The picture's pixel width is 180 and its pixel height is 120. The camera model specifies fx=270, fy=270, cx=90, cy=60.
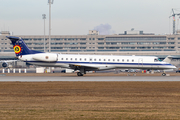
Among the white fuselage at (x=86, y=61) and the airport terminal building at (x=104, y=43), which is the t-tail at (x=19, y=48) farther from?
the airport terminal building at (x=104, y=43)

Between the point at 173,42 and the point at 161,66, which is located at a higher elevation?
the point at 173,42

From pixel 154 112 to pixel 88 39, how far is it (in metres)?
147

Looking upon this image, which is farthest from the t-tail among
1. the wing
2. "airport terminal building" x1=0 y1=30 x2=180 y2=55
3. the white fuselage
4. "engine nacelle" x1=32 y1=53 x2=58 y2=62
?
"airport terminal building" x1=0 y1=30 x2=180 y2=55

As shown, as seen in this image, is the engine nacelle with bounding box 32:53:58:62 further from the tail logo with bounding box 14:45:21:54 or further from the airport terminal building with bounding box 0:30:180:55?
the airport terminal building with bounding box 0:30:180:55

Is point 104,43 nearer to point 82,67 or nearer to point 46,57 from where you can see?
point 82,67

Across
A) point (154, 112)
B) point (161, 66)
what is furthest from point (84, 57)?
point (154, 112)

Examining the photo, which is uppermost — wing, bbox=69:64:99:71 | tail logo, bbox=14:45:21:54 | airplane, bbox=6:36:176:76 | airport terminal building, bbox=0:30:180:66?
airport terminal building, bbox=0:30:180:66

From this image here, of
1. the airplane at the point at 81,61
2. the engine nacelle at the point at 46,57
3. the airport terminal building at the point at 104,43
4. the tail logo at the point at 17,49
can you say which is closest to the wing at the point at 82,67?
the airplane at the point at 81,61

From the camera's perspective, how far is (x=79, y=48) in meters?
162

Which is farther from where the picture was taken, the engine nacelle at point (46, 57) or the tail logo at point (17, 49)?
the tail logo at point (17, 49)

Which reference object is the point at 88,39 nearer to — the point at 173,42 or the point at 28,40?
the point at 28,40

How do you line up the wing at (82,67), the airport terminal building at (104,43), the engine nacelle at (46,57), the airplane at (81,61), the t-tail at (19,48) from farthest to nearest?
the airport terminal building at (104,43), the t-tail at (19,48), the airplane at (81,61), the engine nacelle at (46,57), the wing at (82,67)

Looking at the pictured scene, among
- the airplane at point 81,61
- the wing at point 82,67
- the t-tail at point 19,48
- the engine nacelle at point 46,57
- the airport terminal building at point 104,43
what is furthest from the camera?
the airport terminal building at point 104,43

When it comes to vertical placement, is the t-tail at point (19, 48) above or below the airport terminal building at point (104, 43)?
below
